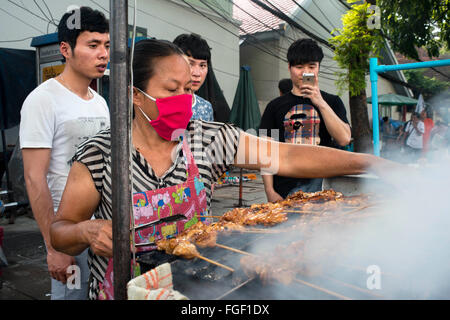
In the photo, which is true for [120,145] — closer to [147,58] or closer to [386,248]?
[147,58]

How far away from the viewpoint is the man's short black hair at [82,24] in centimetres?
206

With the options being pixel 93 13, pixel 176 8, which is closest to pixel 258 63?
pixel 176 8

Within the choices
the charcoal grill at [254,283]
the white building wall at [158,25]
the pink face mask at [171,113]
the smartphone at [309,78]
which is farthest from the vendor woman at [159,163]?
the white building wall at [158,25]

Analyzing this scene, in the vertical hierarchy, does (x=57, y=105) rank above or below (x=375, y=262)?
above

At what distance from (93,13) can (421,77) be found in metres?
28.6

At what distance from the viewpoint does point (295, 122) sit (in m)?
2.90

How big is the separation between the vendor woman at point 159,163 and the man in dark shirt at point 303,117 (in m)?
0.88

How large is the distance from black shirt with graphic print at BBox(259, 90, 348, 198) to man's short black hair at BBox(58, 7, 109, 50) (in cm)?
152

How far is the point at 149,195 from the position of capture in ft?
4.97

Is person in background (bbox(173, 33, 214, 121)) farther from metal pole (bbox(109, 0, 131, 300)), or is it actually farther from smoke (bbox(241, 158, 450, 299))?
metal pole (bbox(109, 0, 131, 300))

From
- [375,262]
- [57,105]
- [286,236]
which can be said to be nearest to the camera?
[375,262]

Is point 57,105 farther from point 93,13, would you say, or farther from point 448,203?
point 448,203

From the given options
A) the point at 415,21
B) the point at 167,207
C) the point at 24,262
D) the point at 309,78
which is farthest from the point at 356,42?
the point at 24,262
